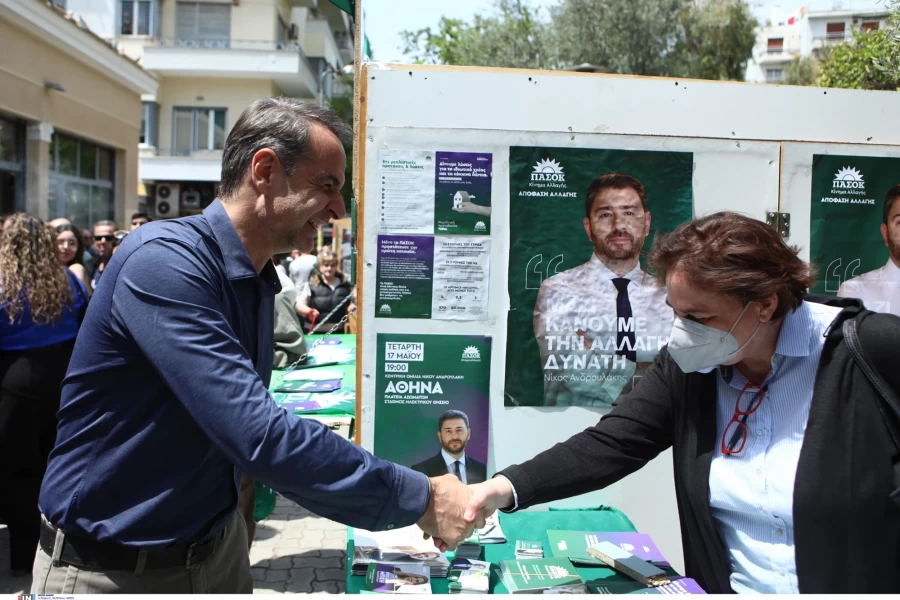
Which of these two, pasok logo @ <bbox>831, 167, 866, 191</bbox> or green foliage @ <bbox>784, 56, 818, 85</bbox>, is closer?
pasok logo @ <bbox>831, 167, 866, 191</bbox>

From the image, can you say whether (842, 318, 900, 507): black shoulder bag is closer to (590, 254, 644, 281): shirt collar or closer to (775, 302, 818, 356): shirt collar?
(775, 302, 818, 356): shirt collar

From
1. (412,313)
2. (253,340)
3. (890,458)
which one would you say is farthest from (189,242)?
(890,458)

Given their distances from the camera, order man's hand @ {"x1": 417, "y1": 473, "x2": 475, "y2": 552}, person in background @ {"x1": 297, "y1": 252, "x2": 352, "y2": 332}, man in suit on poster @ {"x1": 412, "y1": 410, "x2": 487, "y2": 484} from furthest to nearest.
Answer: person in background @ {"x1": 297, "y1": 252, "x2": 352, "y2": 332}
man in suit on poster @ {"x1": 412, "y1": 410, "x2": 487, "y2": 484}
man's hand @ {"x1": 417, "y1": 473, "x2": 475, "y2": 552}

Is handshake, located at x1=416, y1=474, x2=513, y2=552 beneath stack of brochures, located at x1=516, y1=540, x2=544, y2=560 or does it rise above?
above

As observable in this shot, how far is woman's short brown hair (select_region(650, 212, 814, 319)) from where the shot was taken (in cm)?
187

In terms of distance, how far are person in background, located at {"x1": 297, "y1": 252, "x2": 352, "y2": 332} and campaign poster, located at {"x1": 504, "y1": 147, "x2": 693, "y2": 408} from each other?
503 cm

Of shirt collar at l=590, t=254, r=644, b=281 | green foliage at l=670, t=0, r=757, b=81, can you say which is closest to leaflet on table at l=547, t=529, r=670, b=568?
shirt collar at l=590, t=254, r=644, b=281

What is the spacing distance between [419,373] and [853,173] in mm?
2115

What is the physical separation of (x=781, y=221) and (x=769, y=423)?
1706 millimetres

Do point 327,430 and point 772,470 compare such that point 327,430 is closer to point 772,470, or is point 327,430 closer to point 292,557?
point 772,470

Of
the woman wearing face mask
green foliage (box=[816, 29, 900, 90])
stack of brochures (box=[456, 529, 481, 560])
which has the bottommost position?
stack of brochures (box=[456, 529, 481, 560])

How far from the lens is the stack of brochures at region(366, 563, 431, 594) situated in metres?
2.23

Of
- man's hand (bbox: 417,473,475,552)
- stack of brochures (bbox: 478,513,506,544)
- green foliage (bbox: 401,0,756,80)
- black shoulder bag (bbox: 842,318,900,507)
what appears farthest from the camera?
green foliage (bbox: 401,0,756,80)

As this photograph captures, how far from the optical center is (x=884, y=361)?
177cm
